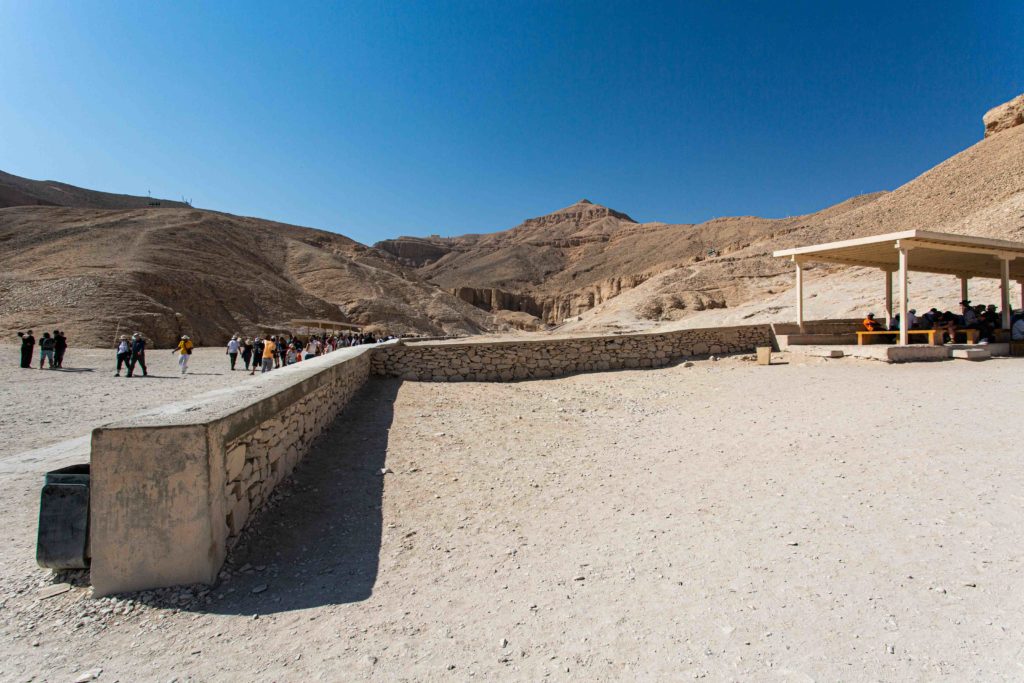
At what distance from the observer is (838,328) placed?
52.7ft

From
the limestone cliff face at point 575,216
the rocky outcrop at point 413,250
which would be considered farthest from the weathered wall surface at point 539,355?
the limestone cliff face at point 575,216

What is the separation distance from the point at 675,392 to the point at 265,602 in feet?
26.9

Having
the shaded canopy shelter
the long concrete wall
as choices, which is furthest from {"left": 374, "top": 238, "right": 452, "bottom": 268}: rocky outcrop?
the long concrete wall

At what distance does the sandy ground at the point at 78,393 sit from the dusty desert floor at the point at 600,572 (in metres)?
1.93

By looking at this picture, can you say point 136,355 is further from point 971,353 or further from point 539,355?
point 971,353

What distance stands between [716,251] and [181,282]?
171 ft

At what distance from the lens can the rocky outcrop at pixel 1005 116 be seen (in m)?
48.7

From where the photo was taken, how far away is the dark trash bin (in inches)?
123

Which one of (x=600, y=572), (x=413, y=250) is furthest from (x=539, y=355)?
(x=413, y=250)

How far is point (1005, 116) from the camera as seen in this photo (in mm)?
50062

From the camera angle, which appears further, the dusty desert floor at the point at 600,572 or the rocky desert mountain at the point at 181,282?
the rocky desert mountain at the point at 181,282

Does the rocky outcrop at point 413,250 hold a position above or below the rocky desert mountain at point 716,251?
above

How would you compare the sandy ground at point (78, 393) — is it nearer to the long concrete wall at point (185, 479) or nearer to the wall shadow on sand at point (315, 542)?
the long concrete wall at point (185, 479)

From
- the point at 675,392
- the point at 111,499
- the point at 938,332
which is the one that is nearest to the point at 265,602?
the point at 111,499
